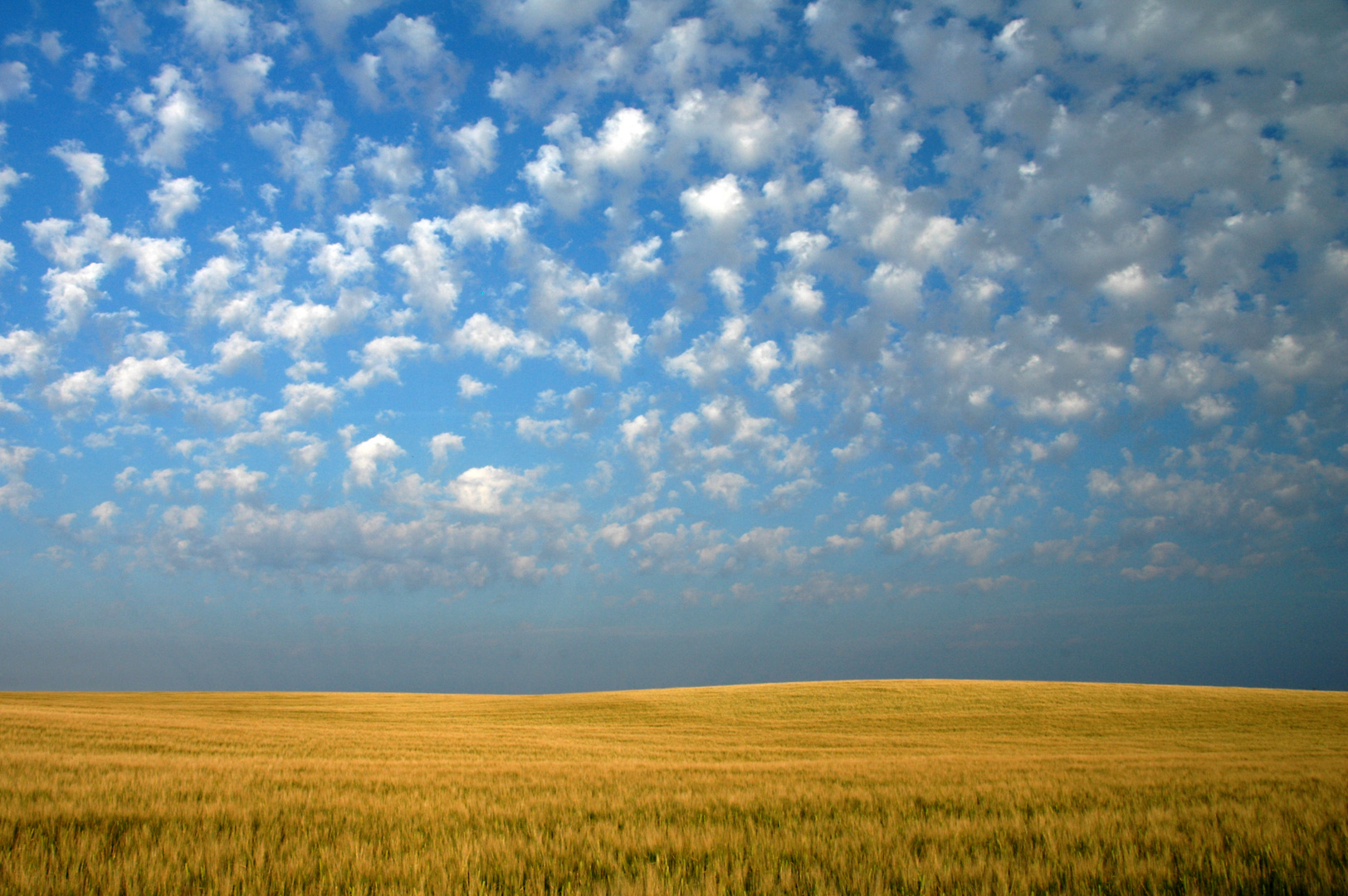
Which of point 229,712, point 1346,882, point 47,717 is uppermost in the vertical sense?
point 1346,882

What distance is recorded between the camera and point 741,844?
19.2 ft

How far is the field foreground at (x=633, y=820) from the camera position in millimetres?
4781

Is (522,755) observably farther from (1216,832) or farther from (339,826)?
(1216,832)

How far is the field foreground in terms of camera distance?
4.78 m

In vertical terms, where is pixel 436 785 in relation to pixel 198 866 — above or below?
below

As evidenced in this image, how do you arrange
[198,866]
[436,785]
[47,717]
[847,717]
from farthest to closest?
[847,717], [47,717], [436,785], [198,866]

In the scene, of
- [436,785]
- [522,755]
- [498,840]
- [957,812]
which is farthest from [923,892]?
[522,755]

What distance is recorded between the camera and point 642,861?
17.7 ft

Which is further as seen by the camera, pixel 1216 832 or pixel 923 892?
pixel 1216 832

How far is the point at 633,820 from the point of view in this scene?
23.7 ft

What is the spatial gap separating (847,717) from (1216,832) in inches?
1184

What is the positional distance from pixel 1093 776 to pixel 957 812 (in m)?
6.07

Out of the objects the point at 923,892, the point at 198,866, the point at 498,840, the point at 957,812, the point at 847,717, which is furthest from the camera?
A: the point at 847,717

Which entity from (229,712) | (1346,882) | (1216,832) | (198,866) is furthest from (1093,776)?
(229,712)
